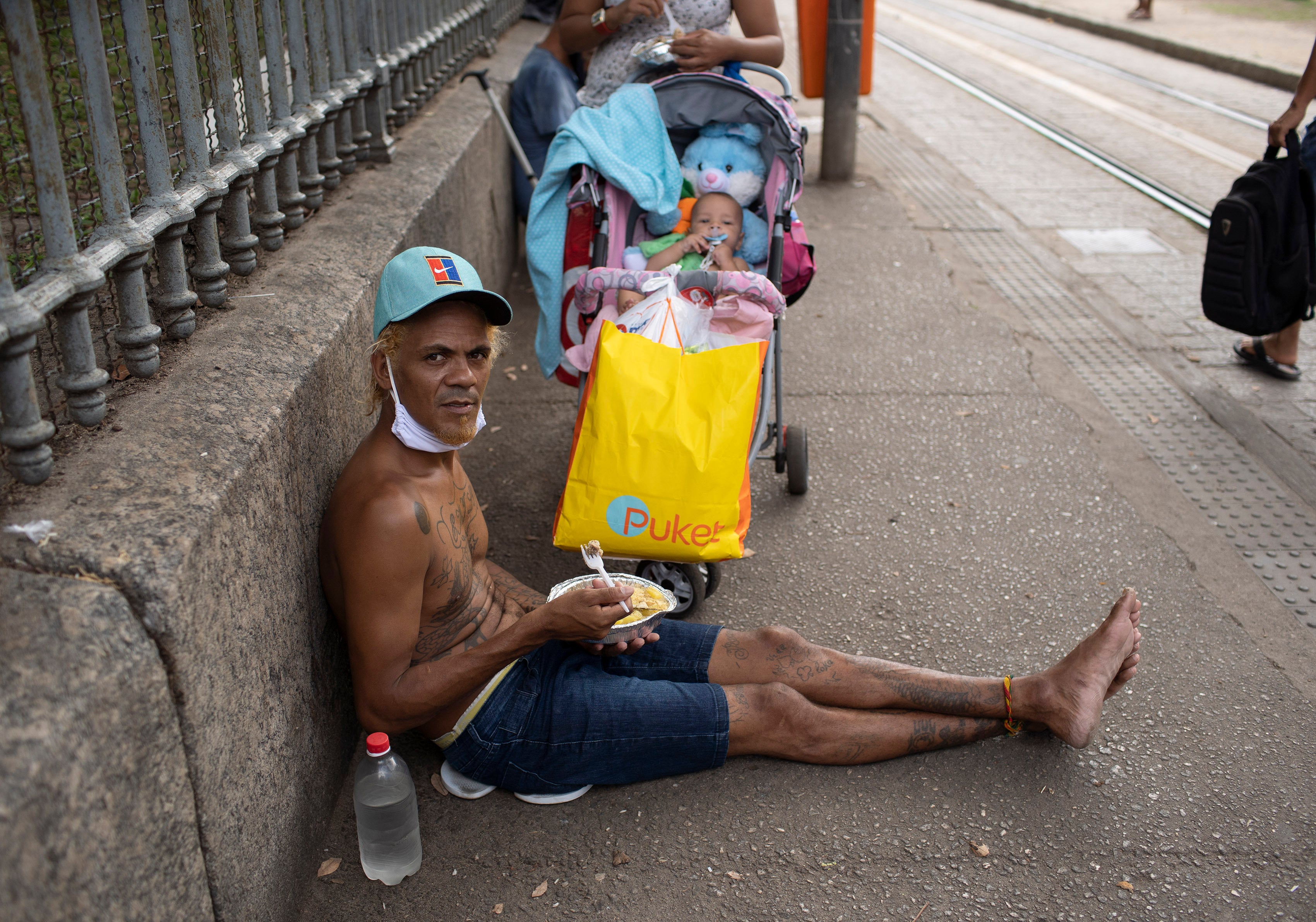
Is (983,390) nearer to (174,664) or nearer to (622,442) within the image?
(622,442)

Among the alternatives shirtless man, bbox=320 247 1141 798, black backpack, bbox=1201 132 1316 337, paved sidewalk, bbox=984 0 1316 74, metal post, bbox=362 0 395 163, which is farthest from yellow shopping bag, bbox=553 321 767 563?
paved sidewalk, bbox=984 0 1316 74

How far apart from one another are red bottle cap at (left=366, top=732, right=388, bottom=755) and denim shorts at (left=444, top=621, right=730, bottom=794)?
0.27m

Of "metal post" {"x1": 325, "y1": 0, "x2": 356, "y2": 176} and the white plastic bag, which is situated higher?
"metal post" {"x1": 325, "y1": 0, "x2": 356, "y2": 176}

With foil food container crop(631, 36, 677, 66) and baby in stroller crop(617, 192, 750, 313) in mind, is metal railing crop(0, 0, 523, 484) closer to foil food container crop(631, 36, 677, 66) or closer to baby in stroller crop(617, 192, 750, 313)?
foil food container crop(631, 36, 677, 66)

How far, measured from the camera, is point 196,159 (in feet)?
8.71

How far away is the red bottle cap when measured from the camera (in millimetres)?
2363

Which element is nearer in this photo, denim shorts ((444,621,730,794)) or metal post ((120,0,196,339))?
metal post ((120,0,196,339))

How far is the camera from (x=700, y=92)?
414 cm

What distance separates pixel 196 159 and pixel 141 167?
1.65m

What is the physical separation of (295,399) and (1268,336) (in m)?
5.16

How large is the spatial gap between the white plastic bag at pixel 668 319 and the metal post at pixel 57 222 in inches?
63.9

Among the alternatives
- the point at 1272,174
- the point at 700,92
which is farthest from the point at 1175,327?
the point at 700,92

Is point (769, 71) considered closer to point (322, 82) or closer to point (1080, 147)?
point (322, 82)

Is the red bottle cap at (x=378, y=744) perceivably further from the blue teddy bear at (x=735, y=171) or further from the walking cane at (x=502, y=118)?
the walking cane at (x=502, y=118)
